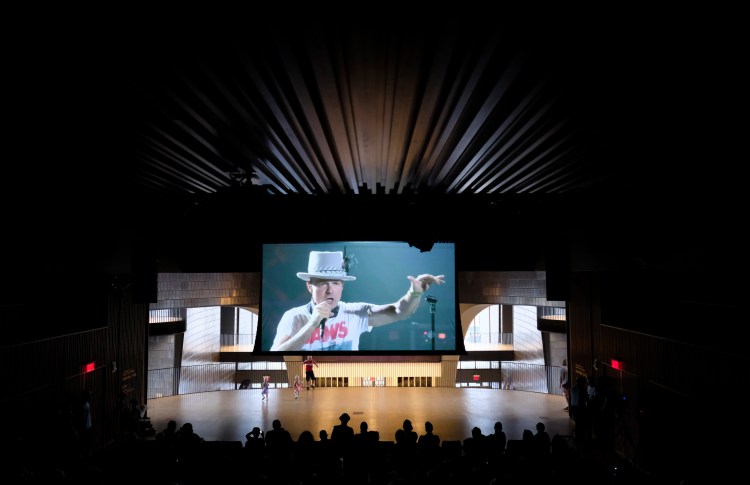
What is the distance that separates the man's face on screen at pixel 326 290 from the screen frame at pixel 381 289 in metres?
0.14

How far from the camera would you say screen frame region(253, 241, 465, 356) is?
1193 cm

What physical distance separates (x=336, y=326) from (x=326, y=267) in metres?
1.35

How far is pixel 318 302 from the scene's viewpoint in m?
12.0

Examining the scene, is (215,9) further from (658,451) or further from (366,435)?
(658,451)

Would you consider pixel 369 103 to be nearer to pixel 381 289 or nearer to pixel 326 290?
pixel 381 289

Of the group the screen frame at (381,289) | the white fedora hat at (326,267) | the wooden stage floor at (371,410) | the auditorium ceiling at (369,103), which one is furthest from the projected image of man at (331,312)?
the auditorium ceiling at (369,103)

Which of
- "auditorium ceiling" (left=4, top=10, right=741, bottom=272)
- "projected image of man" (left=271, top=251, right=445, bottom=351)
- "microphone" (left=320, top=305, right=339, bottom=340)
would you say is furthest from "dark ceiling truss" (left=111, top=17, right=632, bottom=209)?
"microphone" (left=320, top=305, right=339, bottom=340)

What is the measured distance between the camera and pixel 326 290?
11992 millimetres

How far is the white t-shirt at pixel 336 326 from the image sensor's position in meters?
11.8

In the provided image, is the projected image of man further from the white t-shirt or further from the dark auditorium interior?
the dark auditorium interior

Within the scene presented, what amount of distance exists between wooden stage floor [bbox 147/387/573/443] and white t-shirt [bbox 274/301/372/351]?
1.64 metres

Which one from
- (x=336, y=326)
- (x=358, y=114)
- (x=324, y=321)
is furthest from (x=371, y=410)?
(x=358, y=114)

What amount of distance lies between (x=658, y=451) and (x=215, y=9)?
8762mm

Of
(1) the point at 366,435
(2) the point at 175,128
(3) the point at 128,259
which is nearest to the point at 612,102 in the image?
(2) the point at 175,128
